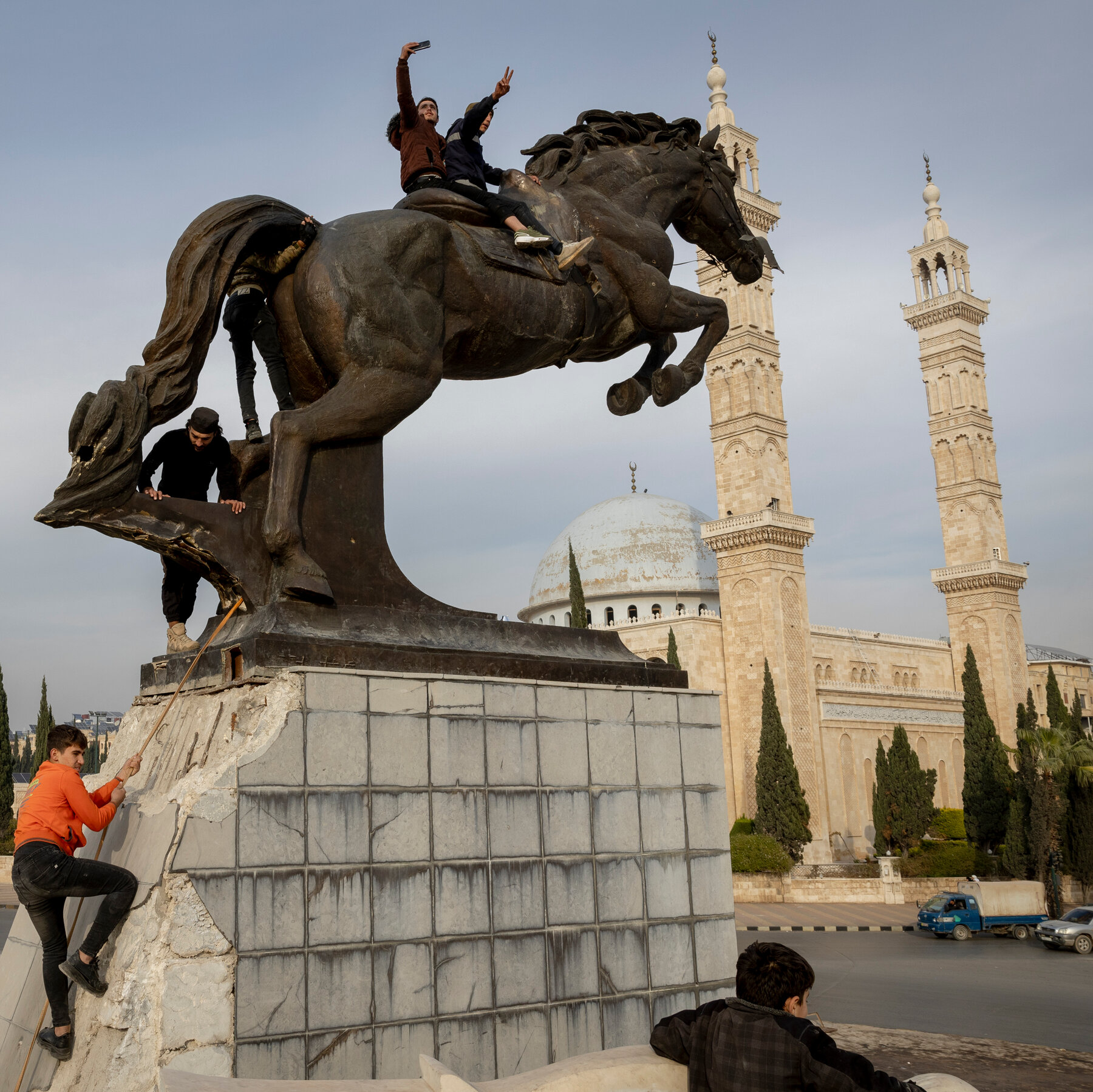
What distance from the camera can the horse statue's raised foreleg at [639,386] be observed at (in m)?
5.35

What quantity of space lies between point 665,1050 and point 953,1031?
689 centimetres

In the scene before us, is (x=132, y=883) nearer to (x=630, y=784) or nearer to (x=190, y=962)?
(x=190, y=962)

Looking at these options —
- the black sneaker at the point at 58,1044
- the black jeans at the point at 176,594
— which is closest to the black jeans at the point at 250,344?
the black jeans at the point at 176,594

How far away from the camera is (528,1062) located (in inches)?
151

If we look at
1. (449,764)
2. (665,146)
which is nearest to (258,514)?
(449,764)

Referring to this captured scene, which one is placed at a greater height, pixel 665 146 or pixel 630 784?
pixel 665 146

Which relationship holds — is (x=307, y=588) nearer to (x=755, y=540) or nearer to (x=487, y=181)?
(x=487, y=181)

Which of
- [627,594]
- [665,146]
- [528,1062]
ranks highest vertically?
Answer: [627,594]

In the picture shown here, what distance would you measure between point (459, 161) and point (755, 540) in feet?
94.9

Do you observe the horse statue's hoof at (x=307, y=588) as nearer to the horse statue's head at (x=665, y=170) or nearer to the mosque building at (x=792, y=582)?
the horse statue's head at (x=665, y=170)

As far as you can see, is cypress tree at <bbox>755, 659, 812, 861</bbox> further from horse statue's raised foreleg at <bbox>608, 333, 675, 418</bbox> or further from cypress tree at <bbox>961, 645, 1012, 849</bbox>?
horse statue's raised foreleg at <bbox>608, 333, 675, 418</bbox>

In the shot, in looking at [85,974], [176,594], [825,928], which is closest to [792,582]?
[825,928]

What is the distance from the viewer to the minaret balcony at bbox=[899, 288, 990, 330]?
134 feet

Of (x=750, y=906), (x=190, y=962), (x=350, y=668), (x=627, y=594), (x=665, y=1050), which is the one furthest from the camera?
(x=627, y=594)
